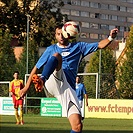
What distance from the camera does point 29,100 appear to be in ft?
123

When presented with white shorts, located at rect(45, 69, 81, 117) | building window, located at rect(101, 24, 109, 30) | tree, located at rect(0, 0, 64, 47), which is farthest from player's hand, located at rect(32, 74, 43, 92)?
building window, located at rect(101, 24, 109, 30)

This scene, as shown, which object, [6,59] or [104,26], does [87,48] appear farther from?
[104,26]

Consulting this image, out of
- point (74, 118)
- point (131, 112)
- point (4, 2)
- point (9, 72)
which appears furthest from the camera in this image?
point (4, 2)

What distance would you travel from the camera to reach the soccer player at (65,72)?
8.80 meters

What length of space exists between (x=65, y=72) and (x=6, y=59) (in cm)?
4141

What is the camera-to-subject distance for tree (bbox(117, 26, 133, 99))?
1906 inches

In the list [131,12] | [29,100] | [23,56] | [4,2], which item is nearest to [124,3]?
[131,12]

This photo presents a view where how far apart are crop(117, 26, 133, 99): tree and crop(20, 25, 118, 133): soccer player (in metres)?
38.3

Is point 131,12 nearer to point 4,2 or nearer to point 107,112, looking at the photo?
point 4,2

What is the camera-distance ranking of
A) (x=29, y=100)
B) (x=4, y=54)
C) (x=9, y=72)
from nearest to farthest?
(x=29, y=100), (x=9, y=72), (x=4, y=54)

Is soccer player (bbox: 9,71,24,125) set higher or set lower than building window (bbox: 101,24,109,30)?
lower

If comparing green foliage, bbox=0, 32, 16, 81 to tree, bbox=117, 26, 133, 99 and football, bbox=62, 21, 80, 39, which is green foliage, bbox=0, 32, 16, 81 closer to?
tree, bbox=117, 26, 133, 99

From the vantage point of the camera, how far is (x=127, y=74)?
48.9 metres

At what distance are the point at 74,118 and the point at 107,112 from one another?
71.6 feet
